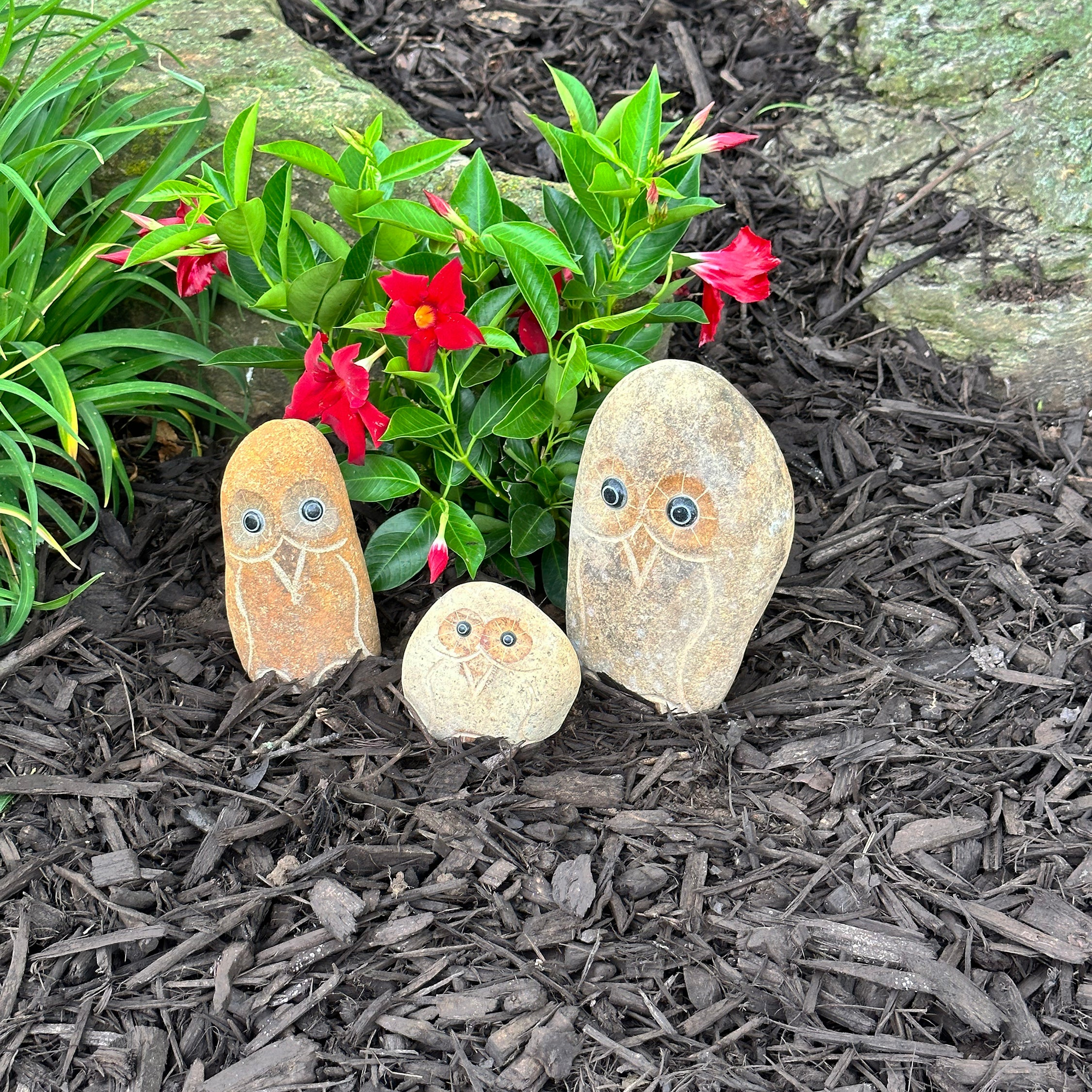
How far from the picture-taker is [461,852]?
7.33 ft

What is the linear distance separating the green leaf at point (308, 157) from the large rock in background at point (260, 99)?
836 millimetres

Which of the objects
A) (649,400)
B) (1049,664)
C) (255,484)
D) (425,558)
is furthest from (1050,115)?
(255,484)

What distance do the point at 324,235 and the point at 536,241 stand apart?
1.63 feet

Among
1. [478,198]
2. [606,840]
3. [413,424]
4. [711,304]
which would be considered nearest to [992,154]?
[711,304]

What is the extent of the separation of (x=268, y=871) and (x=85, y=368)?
1574mm

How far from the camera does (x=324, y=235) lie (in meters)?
2.41

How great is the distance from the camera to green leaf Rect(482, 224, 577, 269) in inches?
89.4

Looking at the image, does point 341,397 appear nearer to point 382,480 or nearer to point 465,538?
point 382,480

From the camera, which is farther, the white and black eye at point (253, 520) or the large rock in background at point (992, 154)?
the large rock in background at point (992, 154)

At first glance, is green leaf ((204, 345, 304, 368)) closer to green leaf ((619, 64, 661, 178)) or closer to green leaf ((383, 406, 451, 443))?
green leaf ((383, 406, 451, 443))

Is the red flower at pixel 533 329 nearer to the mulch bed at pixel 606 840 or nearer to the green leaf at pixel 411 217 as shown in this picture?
the green leaf at pixel 411 217

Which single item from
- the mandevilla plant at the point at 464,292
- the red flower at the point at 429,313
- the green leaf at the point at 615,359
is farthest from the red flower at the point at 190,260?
the green leaf at the point at 615,359

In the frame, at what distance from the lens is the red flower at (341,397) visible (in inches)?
88.3

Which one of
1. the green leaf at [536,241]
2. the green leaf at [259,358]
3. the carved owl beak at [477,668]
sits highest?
the green leaf at [536,241]
